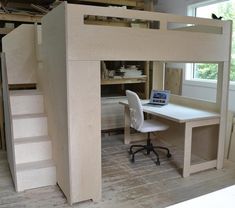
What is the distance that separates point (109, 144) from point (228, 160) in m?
1.76

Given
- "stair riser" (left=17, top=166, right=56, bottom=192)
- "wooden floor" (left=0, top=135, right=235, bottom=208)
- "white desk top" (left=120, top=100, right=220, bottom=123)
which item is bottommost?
"wooden floor" (left=0, top=135, right=235, bottom=208)

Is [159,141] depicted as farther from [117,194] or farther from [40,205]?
[40,205]

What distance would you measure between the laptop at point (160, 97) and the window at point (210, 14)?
85 centimetres

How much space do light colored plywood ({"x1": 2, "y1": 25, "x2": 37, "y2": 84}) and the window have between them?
2.55 m

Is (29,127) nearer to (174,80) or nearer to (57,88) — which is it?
(57,88)

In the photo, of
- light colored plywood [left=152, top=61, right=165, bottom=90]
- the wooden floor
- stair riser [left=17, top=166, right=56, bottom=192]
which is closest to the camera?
the wooden floor

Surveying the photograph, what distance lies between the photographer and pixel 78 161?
2.45m

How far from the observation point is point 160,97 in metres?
3.93

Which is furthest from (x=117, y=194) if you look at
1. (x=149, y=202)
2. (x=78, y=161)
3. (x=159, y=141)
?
(x=159, y=141)

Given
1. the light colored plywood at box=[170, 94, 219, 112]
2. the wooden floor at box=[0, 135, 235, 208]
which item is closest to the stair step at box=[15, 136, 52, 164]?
the wooden floor at box=[0, 135, 235, 208]

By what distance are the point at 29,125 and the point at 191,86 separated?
267cm

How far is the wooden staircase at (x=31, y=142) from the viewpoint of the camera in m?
2.77

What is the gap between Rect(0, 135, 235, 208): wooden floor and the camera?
2523 mm

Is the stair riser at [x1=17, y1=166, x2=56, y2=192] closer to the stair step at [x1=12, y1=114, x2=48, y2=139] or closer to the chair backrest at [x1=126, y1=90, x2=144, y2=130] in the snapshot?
the stair step at [x1=12, y1=114, x2=48, y2=139]
